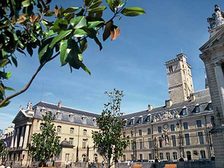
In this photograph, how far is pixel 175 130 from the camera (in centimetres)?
4869

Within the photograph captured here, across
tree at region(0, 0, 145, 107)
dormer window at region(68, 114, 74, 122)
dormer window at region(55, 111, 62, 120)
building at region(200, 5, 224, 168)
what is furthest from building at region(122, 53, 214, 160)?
tree at region(0, 0, 145, 107)

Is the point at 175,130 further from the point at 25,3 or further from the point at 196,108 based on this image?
the point at 25,3

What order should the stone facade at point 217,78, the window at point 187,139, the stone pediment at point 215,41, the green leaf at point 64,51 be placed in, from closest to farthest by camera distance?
the green leaf at point 64,51, the stone facade at point 217,78, the stone pediment at point 215,41, the window at point 187,139

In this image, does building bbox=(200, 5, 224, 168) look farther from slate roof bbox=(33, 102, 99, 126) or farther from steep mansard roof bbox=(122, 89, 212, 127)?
slate roof bbox=(33, 102, 99, 126)

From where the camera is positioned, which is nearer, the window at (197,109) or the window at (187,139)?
the window at (187,139)

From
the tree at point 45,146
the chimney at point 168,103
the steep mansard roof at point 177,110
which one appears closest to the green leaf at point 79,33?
the tree at point 45,146

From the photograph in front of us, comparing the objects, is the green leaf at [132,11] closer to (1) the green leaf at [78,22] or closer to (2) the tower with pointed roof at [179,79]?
(1) the green leaf at [78,22]

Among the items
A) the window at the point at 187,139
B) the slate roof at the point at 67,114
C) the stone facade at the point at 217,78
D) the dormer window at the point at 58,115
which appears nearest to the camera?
the stone facade at the point at 217,78

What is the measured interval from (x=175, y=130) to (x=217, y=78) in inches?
1190

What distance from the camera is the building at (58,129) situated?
50.5 meters

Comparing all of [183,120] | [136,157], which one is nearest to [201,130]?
[183,120]

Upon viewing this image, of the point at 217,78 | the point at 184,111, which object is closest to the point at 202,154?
the point at 184,111

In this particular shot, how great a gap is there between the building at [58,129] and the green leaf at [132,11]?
1831 inches

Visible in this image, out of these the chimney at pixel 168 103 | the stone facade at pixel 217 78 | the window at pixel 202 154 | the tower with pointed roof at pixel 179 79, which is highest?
the tower with pointed roof at pixel 179 79
